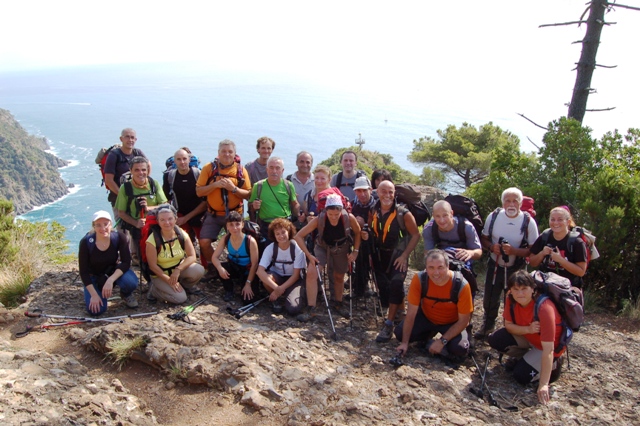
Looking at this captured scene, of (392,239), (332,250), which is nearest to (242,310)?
(332,250)

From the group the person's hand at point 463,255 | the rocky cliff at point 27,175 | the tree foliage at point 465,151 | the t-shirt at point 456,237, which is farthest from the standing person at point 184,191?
the rocky cliff at point 27,175

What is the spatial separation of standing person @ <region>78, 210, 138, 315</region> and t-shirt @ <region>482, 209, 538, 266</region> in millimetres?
5182

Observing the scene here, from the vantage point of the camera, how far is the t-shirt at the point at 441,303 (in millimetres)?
5734

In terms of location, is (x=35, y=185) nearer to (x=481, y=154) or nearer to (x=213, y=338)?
(x=481, y=154)

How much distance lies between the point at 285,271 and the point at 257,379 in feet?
7.54

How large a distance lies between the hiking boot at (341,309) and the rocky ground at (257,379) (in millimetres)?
477

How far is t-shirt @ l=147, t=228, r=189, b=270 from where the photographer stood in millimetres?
6832

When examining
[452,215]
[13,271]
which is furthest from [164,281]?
[452,215]

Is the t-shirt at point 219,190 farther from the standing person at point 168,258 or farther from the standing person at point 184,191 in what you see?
the standing person at point 168,258

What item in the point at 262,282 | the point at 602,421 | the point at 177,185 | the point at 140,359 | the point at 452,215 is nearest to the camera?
the point at 602,421

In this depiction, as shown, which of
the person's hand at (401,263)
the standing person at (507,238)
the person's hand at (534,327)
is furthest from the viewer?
the person's hand at (401,263)

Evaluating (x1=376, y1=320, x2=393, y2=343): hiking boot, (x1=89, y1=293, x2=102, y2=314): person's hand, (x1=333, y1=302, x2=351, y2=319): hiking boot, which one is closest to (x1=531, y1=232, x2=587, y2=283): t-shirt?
(x1=376, y1=320, x2=393, y2=343): hiking boot

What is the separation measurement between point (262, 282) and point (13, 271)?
4.53 meters

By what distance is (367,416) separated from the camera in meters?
4.61
